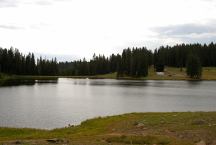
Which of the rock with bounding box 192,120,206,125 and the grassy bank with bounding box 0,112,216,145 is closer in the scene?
the grassy bank with bounding box 0,112,216,145

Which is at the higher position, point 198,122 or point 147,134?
point 198,122

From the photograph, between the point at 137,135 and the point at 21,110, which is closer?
the point at 137,135

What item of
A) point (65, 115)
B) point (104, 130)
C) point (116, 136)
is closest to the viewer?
point (116, 136)

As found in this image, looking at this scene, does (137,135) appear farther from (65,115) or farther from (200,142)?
(65,115)

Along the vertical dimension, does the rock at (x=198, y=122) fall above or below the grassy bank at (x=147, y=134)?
above

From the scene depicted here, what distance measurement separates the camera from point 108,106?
70.1m

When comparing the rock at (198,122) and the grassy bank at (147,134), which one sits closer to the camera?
the grassy bank at (147,134)

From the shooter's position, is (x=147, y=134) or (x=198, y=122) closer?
(x=147, y=134)

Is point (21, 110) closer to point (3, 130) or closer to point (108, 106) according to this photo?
point (108, 106)

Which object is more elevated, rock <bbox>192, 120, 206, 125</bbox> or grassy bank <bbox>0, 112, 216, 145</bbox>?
rock <bbox>192, 120, 206, 125</bbox>

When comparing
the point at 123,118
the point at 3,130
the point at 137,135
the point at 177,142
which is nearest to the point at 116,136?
the point at 137,135

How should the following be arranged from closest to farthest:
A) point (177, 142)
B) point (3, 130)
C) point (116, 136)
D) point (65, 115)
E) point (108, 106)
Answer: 1. point (177, 142)
2. point (116, 136)
3. point (3, 130)
4. point (65, 115)
5. point (108, 106)

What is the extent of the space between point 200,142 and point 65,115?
3270cm

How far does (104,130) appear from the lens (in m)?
34.8
